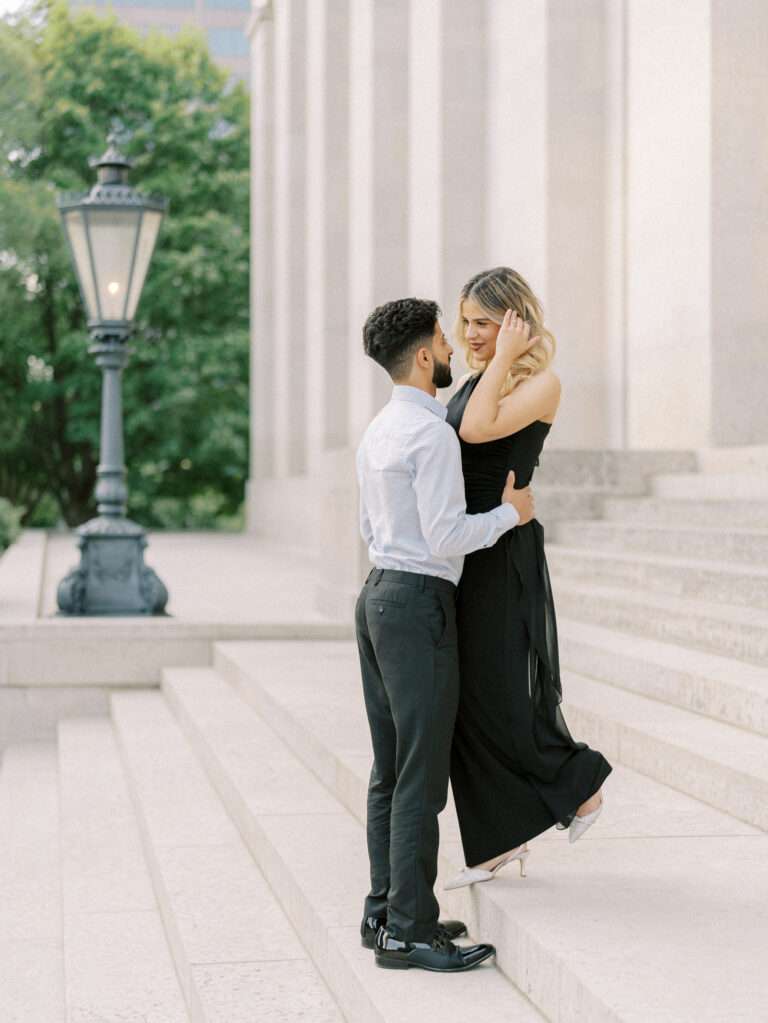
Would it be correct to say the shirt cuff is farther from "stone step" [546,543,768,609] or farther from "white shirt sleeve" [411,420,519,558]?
"stone step" [546,543,768,609]

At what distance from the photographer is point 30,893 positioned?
6.42m

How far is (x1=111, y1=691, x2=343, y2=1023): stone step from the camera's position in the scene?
428cm

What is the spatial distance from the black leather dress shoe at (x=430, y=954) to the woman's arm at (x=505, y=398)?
136cm

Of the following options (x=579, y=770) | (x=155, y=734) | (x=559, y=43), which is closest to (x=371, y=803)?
(x=579, y=770)

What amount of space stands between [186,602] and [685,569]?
6063mm

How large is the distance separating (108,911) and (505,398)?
3.02 meters

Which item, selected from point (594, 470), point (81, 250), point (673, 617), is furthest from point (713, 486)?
point (81, 250)

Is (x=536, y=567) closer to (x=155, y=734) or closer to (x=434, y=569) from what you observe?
(x=434, y=569)

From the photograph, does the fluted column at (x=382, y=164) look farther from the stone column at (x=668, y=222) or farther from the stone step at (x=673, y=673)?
the stone step at (x=673, y=673)

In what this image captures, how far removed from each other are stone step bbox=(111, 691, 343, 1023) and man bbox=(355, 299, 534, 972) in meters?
0.49

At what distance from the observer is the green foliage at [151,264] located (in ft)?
103

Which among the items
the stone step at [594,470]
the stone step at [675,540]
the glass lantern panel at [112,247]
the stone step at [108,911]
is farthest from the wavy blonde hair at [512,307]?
the glass lantern panel at [112,247]

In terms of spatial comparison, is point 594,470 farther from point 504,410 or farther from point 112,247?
point 504,410

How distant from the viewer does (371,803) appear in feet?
13.5
